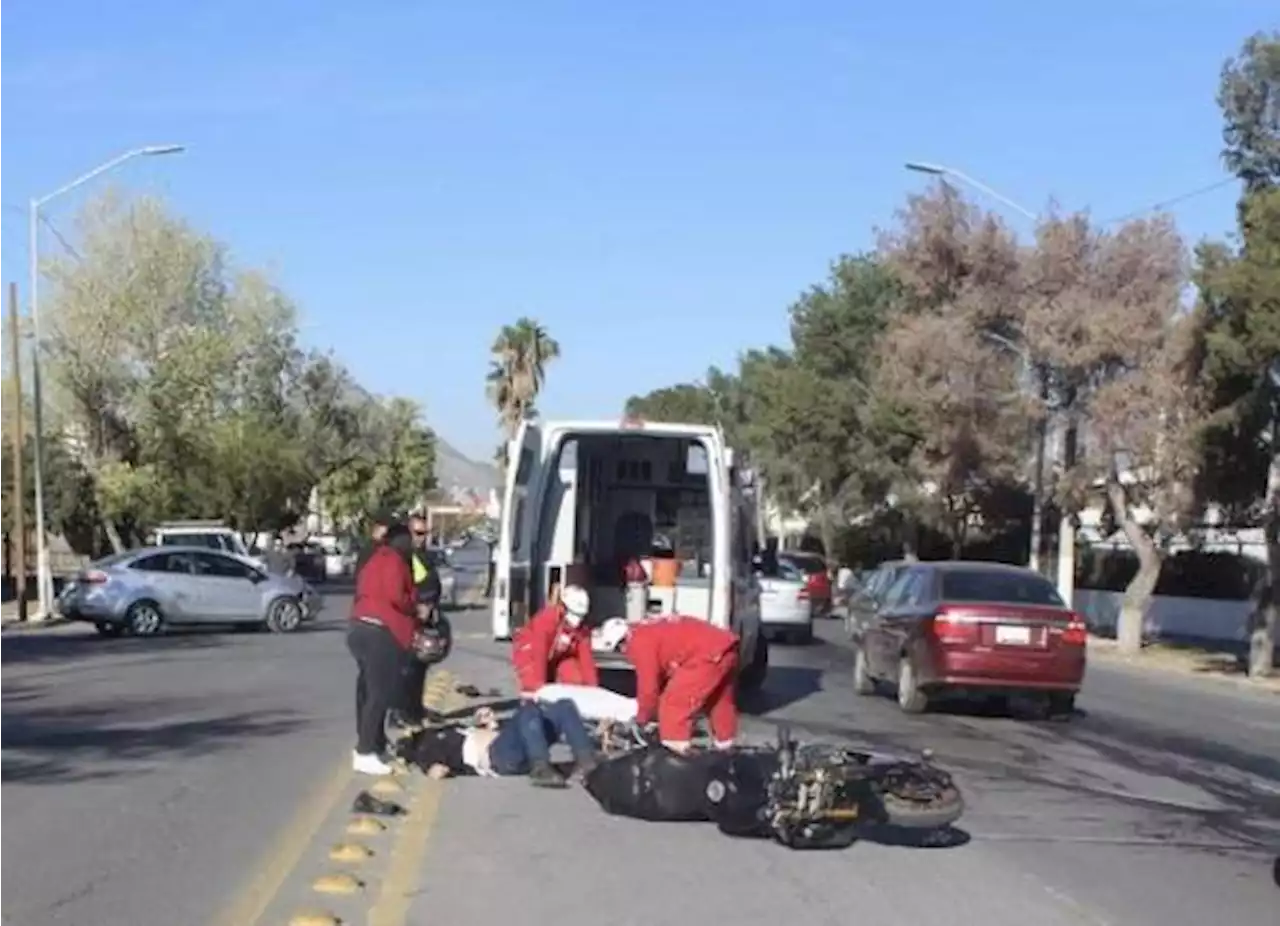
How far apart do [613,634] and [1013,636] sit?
4.40 meters

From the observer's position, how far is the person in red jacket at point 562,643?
43.4 ft

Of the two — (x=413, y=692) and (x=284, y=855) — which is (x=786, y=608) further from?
(x=284, y=855)

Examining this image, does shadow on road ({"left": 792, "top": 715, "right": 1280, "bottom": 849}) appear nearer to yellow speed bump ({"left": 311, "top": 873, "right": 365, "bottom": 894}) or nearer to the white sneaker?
the white sneaker

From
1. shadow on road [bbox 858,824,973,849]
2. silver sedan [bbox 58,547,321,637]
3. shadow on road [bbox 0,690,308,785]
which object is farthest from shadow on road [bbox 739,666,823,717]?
silver sedan [bbox 58,547,321,637]

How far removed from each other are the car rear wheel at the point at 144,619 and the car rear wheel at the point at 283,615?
6.10ft

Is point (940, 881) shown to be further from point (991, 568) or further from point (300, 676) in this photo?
point (300, 676)

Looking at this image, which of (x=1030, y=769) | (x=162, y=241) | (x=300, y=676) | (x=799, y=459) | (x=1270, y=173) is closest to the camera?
(x=1030, y=769)

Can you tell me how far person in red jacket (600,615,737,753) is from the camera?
11.3m

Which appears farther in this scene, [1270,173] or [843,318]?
[843,318]

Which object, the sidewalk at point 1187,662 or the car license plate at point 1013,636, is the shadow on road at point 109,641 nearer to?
the car license plate at point 1013,636

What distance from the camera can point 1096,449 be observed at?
36.5m

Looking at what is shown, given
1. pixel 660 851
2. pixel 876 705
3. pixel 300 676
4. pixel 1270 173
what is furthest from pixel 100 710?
pixel 1270 173

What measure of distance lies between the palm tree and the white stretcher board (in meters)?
60.7

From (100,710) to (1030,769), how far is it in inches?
333
